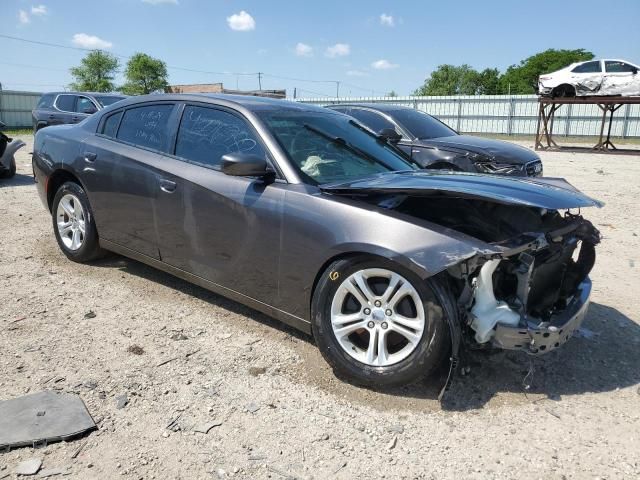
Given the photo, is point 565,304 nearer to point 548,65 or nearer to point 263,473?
point 263,473

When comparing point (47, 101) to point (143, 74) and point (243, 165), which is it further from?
point (143, 74)

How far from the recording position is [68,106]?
15281 millimetres

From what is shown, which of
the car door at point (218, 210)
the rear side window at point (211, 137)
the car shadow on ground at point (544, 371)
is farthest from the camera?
the rear side window at point (211, 137)

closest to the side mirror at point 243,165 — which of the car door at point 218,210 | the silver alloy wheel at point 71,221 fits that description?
the car door at point 218,210

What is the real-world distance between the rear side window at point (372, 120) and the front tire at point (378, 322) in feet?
18.1

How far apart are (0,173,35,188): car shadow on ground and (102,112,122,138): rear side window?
6.35 meters

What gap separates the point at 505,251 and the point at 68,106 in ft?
51.2

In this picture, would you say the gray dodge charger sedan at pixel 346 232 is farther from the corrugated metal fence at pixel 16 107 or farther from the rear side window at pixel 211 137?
the corrugated metal fence at pixel 16 107

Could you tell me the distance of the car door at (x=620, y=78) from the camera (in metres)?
19.6

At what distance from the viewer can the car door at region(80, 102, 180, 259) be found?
4.05 m

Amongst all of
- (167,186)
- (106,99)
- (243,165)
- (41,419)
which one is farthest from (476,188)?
(106,99)

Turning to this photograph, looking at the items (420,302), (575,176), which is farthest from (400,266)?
(575,176)

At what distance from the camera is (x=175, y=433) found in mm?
2582

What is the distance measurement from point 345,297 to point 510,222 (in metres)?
1.05
